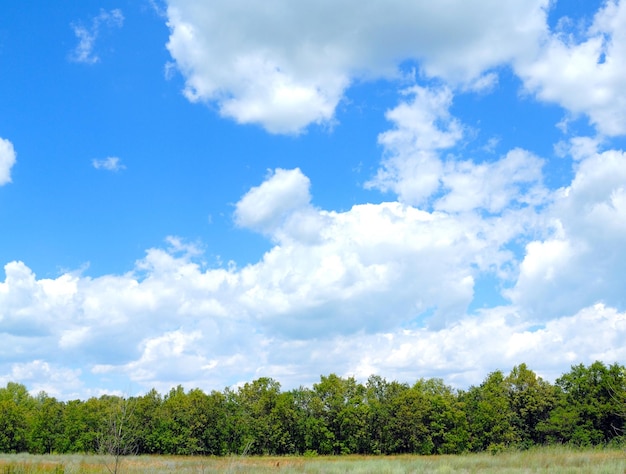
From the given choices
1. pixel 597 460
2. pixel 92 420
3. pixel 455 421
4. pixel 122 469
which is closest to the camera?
pixel 122 469

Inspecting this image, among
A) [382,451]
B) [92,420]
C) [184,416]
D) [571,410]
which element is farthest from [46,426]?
[571,410]

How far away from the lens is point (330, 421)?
60375 mm

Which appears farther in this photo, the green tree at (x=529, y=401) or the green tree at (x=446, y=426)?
the green tree at (x=529, y=401)

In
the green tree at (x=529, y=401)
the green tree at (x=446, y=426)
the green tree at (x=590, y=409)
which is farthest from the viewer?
the green tree at (x=529, y=401)

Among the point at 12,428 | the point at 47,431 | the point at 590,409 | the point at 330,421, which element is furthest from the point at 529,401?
the point at 12,428

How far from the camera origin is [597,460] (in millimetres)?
26219

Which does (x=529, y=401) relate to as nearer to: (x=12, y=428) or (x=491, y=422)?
(x=491, y=422)

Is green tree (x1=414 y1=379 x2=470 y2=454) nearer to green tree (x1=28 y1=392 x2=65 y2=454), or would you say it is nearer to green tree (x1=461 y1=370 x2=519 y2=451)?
green tree (x1=461 y1=370 x2=519 y2=451)

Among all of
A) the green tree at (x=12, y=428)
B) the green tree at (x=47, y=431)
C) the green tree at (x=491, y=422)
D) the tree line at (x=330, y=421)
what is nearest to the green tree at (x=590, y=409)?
the tree line at (x=330, y=421)

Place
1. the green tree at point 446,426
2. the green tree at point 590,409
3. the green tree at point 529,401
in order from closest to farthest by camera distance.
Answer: the green tree at point 590,409
the green tree at point 446,426
the green tree at point 529,401

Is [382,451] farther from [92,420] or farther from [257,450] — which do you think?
[92,420]

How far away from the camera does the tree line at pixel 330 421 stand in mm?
56594

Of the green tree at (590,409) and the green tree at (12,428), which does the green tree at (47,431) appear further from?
the green tree at (590,409)

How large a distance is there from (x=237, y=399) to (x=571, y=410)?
36.0 m
